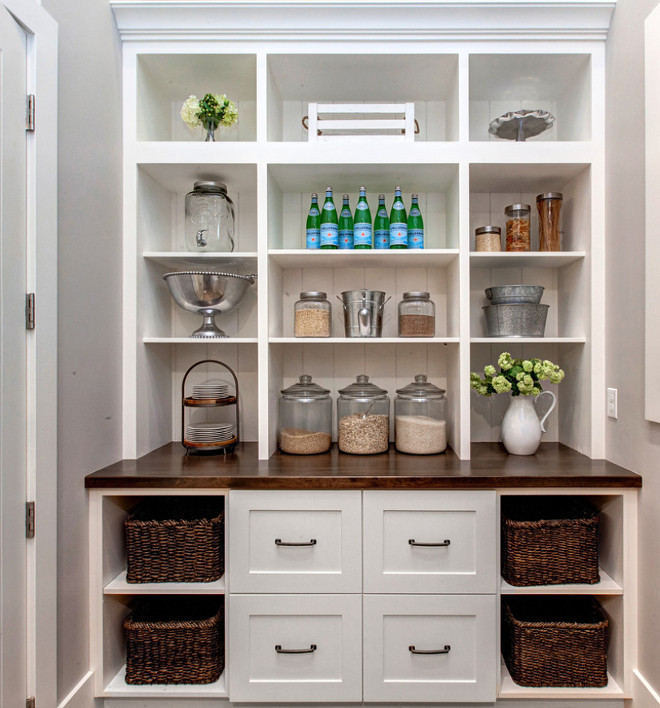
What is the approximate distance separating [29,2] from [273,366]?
1.33m

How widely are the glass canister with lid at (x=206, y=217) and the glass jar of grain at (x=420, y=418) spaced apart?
0.97 m

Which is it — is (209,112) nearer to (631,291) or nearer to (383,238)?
(383,238)

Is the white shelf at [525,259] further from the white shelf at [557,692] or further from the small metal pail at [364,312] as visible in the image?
the white shelf at [557,692]

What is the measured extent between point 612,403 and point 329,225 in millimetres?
1260

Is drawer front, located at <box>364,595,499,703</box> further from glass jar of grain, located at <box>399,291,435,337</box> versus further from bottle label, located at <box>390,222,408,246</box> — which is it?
bottle label, located at <box>390,222,408,246</box>

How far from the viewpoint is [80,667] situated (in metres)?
1.53

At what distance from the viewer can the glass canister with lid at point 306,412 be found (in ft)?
6.42

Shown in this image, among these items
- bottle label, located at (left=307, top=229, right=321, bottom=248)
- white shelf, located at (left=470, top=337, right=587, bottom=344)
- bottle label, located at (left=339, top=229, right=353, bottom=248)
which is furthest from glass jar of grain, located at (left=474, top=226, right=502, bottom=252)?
bottle label, located at (left=307, top=229, right=321, bottom=248)

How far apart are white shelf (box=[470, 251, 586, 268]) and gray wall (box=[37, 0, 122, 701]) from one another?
1.37 m

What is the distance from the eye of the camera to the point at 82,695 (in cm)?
153

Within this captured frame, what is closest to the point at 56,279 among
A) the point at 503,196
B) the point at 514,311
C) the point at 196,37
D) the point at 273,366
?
the point at 273,366

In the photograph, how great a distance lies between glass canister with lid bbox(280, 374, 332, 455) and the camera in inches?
77.1

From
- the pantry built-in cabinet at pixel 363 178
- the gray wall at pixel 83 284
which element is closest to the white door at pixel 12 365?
the gray wall at pixel 83 284

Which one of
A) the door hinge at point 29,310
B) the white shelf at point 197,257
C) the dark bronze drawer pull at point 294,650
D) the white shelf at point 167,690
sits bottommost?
the white shelf at point 167,690
